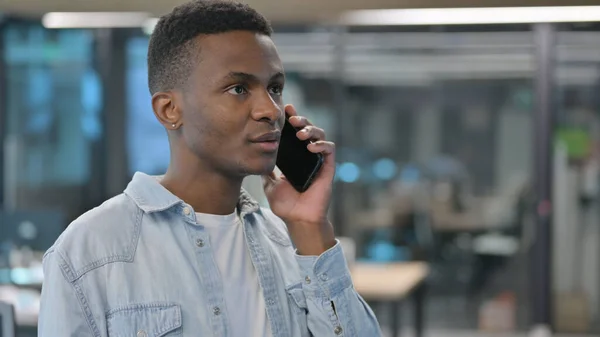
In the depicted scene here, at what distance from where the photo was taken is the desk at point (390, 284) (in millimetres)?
4449

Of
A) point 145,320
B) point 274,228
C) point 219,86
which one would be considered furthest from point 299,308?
point 219,86

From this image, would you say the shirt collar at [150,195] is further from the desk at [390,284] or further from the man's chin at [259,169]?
the desk at [390,284]

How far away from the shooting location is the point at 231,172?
130cm

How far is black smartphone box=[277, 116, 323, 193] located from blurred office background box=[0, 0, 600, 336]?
4.88 meters

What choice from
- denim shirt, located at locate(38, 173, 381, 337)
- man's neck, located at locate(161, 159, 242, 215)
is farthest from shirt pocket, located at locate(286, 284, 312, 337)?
man's neck, located at locate(161, 159, 242, 215)

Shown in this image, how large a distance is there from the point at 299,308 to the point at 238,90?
0.35 metres

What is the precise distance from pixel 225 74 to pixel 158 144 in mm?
5634

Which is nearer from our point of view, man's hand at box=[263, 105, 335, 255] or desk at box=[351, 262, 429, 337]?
man's hand at box=[263, 105, 335, 255]

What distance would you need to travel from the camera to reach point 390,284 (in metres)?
4.62

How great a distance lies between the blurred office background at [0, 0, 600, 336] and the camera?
6.20m

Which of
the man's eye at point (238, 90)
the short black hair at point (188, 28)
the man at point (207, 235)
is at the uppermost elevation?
the short black hair at point (188, 28)

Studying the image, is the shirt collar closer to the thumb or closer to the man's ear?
the man's ear

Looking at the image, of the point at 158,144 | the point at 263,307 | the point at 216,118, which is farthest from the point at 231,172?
the point at 158,144

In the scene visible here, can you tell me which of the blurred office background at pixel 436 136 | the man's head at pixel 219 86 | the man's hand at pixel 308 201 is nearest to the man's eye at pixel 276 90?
the man's head at pixel 219 86
